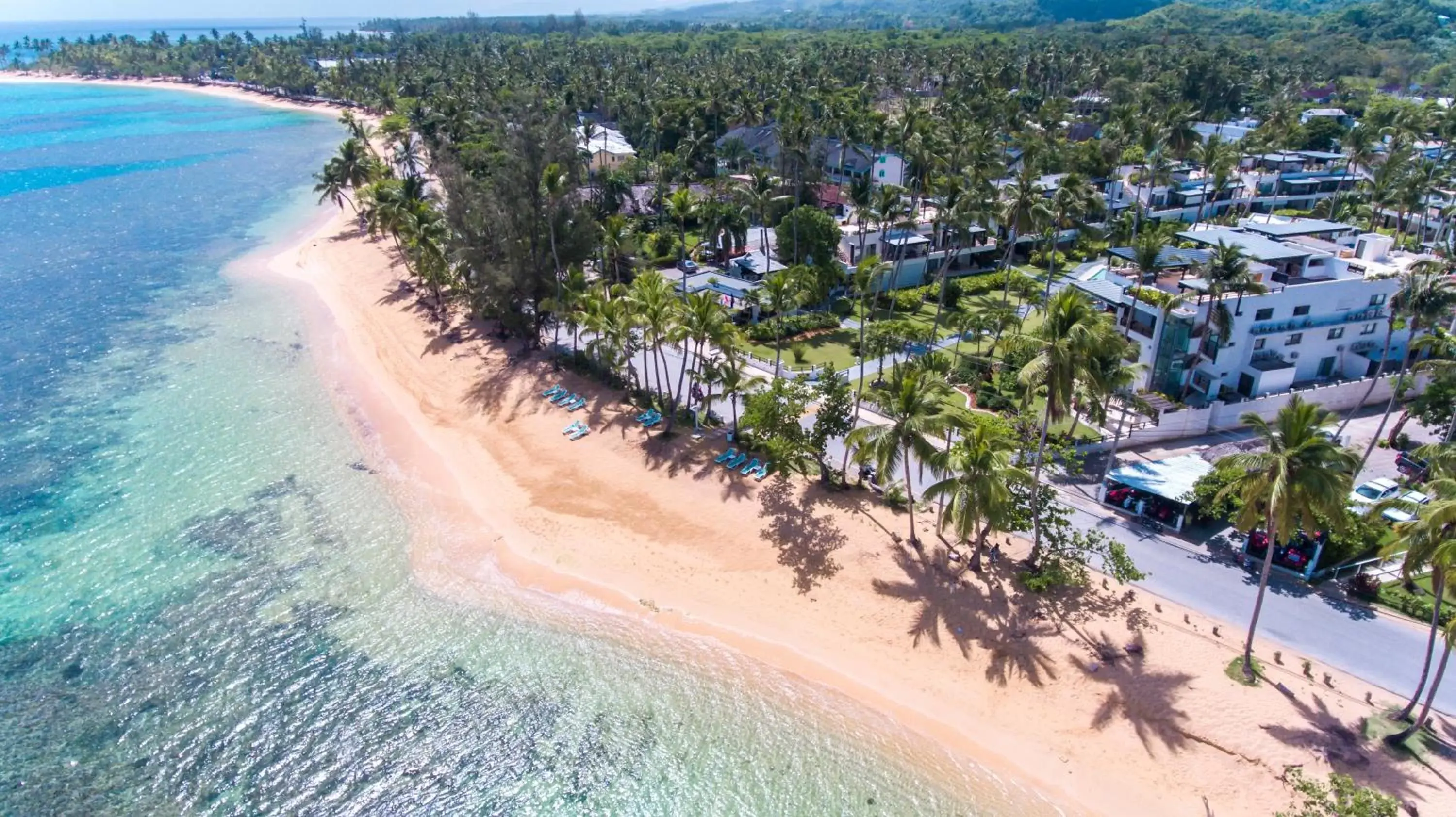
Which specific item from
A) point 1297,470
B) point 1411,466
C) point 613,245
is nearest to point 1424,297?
point 1411,466

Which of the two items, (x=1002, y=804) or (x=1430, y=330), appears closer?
(x=1002, y=804)

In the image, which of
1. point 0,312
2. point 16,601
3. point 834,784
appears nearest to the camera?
point 834,784

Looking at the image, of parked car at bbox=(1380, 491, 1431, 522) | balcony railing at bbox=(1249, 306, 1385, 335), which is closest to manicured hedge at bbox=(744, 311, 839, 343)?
balcony railing at bbox=(1249, 306, 1385, 335)

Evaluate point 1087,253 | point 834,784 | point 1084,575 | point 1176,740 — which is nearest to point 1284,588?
point 1084,575

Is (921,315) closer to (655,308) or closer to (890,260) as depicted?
(890,260)

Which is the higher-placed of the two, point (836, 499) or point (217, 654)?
point (836, 499)

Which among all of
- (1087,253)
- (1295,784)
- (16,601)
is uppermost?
(1087,253)

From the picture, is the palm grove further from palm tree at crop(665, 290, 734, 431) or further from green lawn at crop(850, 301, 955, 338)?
green lawn at crop(850, 301, 955, 338)

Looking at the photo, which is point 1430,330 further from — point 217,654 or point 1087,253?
point 217,654
